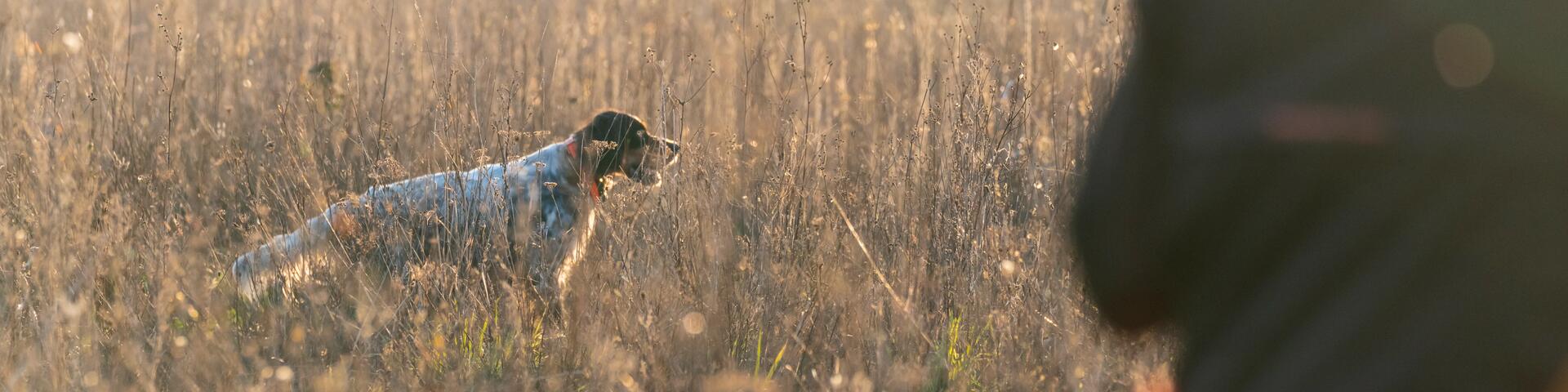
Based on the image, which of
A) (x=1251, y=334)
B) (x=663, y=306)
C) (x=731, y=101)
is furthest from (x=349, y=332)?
(x=1251, y=334)

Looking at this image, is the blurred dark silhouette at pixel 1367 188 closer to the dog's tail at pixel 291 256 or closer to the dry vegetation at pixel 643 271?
the dry vegetation at pixel 643 271

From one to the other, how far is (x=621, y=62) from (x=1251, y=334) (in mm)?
5737

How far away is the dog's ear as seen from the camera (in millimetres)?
4602

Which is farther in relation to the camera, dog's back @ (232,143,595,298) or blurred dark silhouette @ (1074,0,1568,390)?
dog's back @ (232,143,595,298)

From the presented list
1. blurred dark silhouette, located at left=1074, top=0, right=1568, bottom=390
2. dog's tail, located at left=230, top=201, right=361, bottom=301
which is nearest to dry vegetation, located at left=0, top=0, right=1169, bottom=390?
dog's tail, located at left=230, top=201, right=361, bottom=301

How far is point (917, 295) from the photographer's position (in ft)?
10.6

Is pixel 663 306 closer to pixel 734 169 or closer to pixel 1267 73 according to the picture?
pixel 734 169

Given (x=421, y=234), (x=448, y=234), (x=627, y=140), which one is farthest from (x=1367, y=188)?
(x=627, y=140)

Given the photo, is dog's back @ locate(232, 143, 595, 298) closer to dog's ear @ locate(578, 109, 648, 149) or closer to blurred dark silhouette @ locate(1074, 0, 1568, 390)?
dog's ear @ locate(578, 109, 648, 149)

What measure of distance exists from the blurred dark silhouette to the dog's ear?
3966 mm

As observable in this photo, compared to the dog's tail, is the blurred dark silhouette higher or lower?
higher

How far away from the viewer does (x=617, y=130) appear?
4.60 m

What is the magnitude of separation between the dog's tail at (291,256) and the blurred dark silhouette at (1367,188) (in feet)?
9.90

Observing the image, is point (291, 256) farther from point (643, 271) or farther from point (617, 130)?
point (617, 130)
